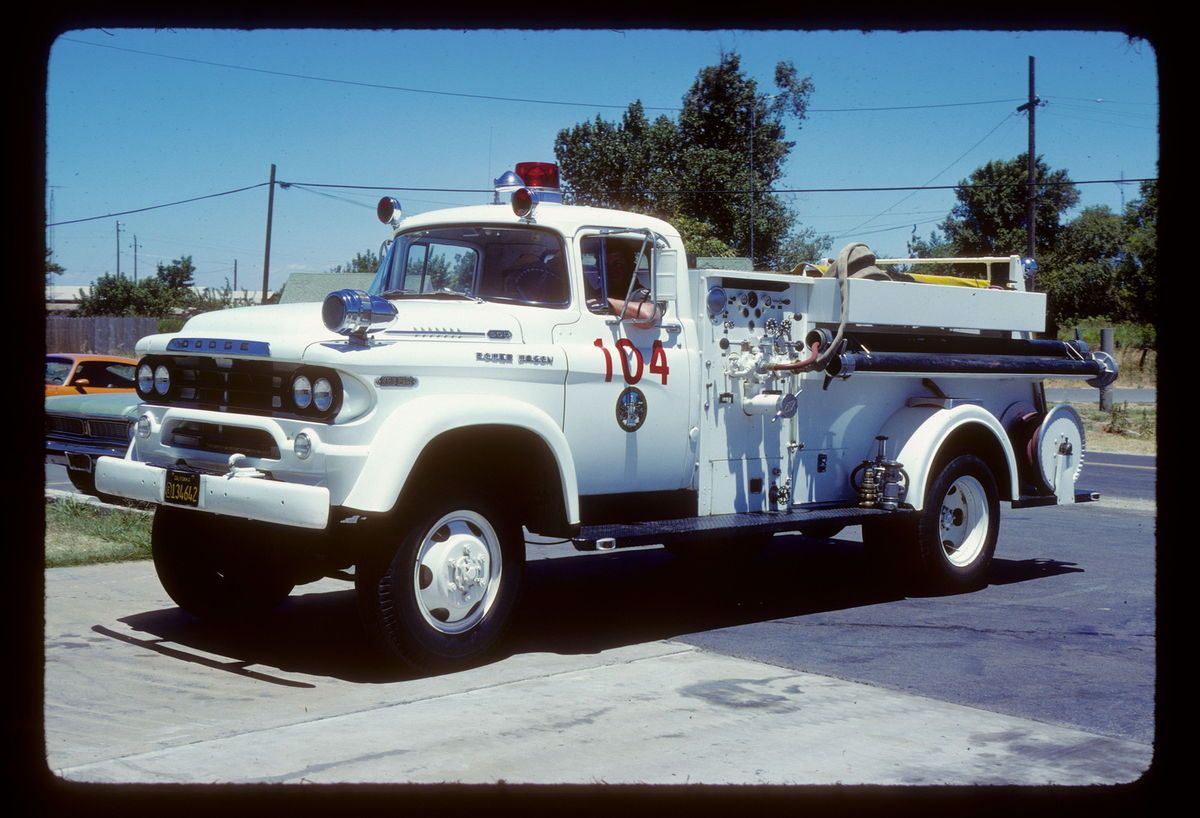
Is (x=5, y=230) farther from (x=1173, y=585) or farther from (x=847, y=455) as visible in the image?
(x=847, y=455)

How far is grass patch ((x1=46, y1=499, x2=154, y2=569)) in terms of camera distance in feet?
32.0

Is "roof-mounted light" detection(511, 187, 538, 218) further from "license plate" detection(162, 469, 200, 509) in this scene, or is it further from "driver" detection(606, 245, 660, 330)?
"license plate" detection(162, 469, 200, 509)

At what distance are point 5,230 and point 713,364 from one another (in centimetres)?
570

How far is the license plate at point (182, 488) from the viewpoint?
6637 millimetres

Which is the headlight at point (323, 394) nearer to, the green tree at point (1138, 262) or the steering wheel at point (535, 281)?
the steering wheel at point (535, 281)

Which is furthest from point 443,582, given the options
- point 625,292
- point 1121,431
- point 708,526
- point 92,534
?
point 1121,431

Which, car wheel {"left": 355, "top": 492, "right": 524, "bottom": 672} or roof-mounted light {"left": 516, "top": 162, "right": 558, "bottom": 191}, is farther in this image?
roof-mounted light {"left": 516, "top": 162, "right": 558, "bottom": 191}

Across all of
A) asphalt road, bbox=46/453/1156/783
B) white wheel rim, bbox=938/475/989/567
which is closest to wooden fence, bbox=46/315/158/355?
asphalt road, bbox=46/453/1156/783

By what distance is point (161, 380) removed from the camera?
7.38 metres

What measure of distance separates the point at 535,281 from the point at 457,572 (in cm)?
189

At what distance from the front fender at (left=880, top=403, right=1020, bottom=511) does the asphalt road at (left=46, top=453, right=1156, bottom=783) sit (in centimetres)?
86

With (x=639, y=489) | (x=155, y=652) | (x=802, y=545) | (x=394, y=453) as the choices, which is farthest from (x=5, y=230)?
(x=802, y=545)

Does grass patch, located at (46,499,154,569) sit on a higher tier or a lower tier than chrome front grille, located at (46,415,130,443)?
lower

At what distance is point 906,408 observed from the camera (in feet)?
31.4
